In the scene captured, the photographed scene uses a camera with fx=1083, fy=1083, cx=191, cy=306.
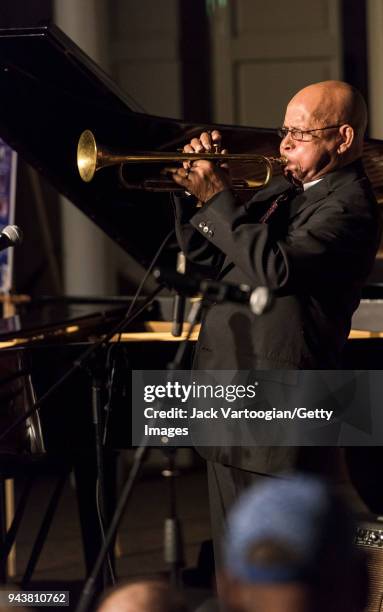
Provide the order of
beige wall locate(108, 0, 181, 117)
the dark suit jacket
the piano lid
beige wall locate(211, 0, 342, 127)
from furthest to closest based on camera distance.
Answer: beige wall locate(211, 0, 342, 127) → beige wall locate(108, 0, 181, 117) → the piano lid → the dark suit jacket

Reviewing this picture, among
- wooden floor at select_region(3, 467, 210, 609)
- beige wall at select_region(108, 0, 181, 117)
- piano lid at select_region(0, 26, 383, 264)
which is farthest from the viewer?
beige wall at select_region(108, 0, 181, 117)

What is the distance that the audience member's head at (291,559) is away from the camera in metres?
1.11

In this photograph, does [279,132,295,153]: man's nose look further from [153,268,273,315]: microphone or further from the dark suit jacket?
[153,268,273,315]: microphone

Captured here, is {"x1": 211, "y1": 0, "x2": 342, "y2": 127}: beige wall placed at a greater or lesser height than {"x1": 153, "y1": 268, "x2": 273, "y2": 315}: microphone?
greater

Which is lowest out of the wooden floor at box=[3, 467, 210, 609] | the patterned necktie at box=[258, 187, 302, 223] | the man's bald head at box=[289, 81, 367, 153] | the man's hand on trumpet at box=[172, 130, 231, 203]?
the wooden floor at box=[3, 467, 210, 609]

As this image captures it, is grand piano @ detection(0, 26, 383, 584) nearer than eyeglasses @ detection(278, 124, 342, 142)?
No

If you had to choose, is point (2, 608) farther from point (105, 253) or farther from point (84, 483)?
point (105, 253)

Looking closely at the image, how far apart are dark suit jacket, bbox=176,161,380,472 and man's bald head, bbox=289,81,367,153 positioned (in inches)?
4.5

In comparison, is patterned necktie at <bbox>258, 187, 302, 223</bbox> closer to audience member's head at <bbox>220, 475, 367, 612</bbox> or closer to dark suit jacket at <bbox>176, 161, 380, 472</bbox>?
dark suit jacket at <bbox>176, 161, 380, 472</bbox>

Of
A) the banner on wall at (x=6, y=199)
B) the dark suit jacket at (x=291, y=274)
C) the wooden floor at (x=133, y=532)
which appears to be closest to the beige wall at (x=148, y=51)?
the banner on wall at (x=6, y=199)

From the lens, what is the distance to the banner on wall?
5.05 meters

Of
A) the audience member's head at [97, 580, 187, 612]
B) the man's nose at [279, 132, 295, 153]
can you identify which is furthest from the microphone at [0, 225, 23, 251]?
the audience member's head at [97, 580, 187, 612]

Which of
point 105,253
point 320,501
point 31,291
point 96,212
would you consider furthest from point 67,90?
point 31,291

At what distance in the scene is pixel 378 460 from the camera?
11.7ft
